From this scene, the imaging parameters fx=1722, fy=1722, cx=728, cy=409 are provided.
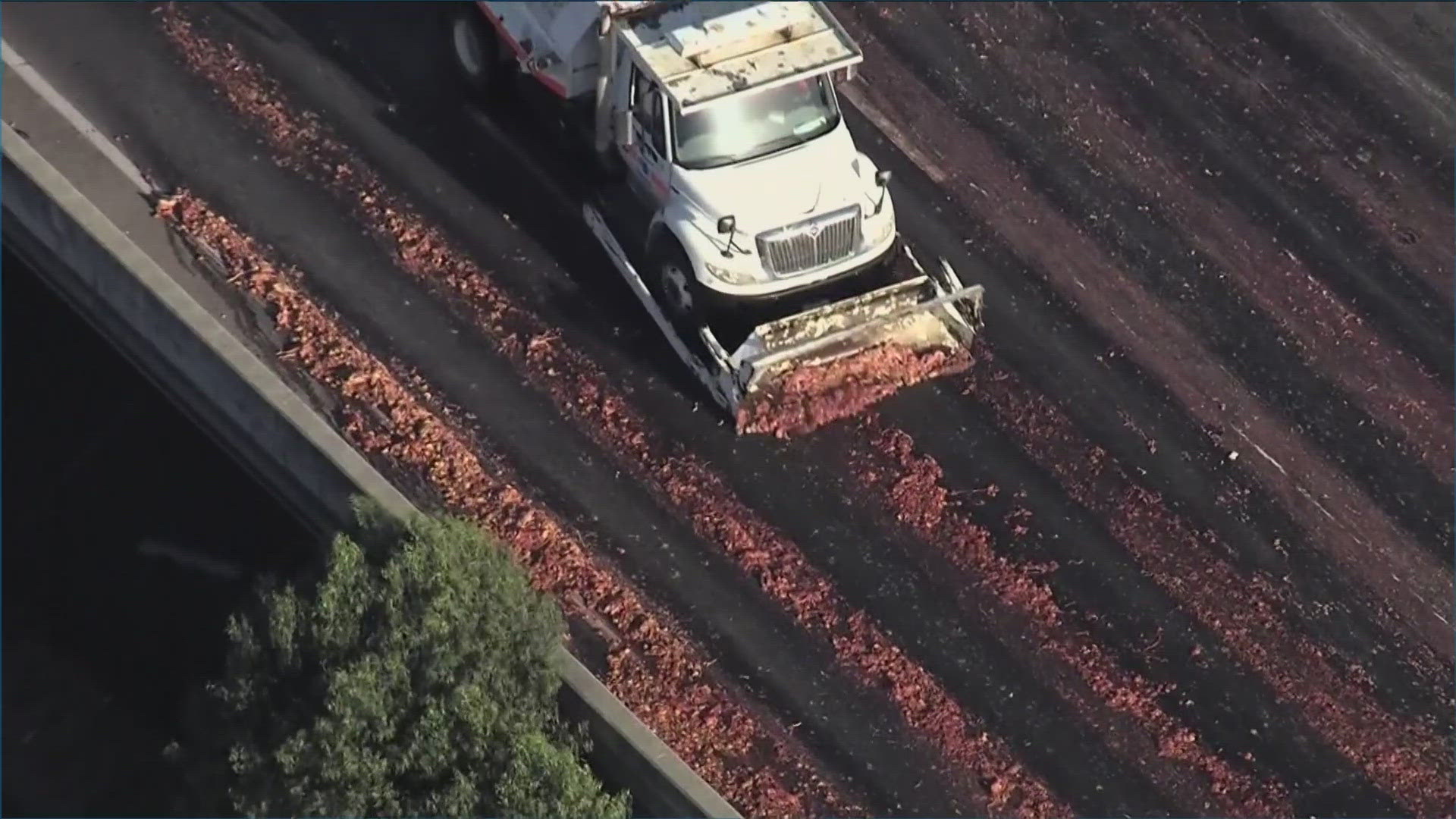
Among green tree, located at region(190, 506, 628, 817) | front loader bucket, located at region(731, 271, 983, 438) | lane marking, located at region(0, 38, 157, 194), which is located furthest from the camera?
lane marking, located at region(0, 38, 157, 194)

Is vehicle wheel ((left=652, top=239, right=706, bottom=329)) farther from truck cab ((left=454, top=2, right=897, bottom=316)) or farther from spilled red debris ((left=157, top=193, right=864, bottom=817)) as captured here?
spilled red debris ((left=157, top=193, right=864, bottom=817))

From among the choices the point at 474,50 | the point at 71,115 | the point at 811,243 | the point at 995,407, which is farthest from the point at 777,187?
the point at 71,115

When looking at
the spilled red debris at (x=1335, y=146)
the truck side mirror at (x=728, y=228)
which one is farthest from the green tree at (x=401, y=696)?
the spilled red debris at (x=1335, y=146)

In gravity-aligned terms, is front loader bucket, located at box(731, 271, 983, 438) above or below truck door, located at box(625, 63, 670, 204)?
below

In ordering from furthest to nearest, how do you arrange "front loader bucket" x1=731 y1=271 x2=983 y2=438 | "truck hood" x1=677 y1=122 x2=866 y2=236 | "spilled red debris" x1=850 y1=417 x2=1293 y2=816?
"truck hood" x1=677 y1=122 x2=866 y2=236 < "front loader bucket" x1=731 y1=271 x2=983 y2=438 < "spilled red debris" x1=850 y1=417 x2=1293 y2=816

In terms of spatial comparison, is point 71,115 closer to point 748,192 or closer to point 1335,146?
Result: point 748,192

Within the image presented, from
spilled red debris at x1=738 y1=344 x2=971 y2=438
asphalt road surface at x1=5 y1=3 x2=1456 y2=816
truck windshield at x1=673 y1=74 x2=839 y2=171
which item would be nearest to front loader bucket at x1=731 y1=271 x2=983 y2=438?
spilled red debris at x1=738 y1=344 x2=971 y2=438

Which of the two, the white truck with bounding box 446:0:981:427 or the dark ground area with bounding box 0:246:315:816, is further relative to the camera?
the dark ground area with bounding box 0:246:315:816
